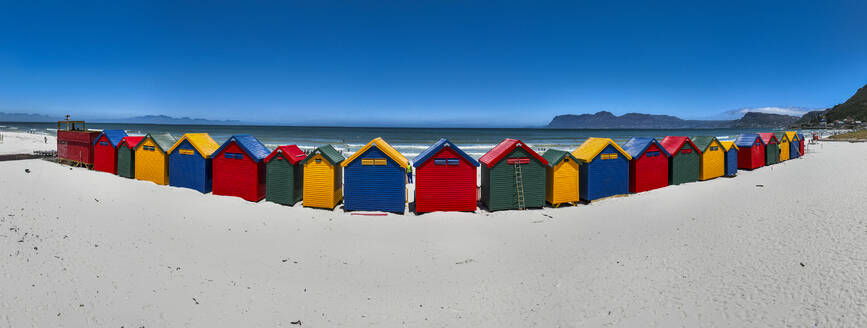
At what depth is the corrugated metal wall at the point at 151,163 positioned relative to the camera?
17.2 meters

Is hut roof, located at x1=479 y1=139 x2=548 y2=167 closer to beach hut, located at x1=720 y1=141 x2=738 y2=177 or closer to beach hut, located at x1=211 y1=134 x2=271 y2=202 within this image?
beach hut, located at x1=211 y1=134 x2=271 y2=202

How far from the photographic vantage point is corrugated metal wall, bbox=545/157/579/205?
46.8ft

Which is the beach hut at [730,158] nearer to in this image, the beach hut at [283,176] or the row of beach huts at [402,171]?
the row of beach huts at [402,171]

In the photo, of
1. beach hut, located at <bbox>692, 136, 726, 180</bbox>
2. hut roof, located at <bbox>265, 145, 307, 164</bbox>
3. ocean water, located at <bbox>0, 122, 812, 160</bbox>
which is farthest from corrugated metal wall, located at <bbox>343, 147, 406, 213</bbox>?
ocean water, located at <bbox>0, 122, 812, 160</bbox>

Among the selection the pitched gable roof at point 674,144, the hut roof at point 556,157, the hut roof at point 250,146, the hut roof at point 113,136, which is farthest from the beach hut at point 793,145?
the hut roof at point 113,136

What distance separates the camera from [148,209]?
12750mm

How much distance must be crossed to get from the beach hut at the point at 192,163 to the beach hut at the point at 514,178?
39.4ft

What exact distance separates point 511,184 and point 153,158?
17.0m

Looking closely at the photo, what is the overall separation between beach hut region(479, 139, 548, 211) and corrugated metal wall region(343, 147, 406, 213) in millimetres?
3297

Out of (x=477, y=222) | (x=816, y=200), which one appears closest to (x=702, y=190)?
(x=816, y=200)

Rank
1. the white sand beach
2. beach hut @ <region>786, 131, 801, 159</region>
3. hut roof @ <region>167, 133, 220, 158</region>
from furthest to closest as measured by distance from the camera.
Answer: beach hut @ <region>786, 131, 801, 159</region>
hut roof @ <region>167, 133, 220, 158</region>
the white sand beach

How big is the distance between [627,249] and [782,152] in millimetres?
30382

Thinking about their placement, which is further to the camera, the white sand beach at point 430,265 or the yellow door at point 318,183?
the yellow door at point 318,183

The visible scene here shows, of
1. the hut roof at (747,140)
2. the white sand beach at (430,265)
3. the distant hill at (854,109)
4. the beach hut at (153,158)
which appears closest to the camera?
the white sand beach at (430,265)
